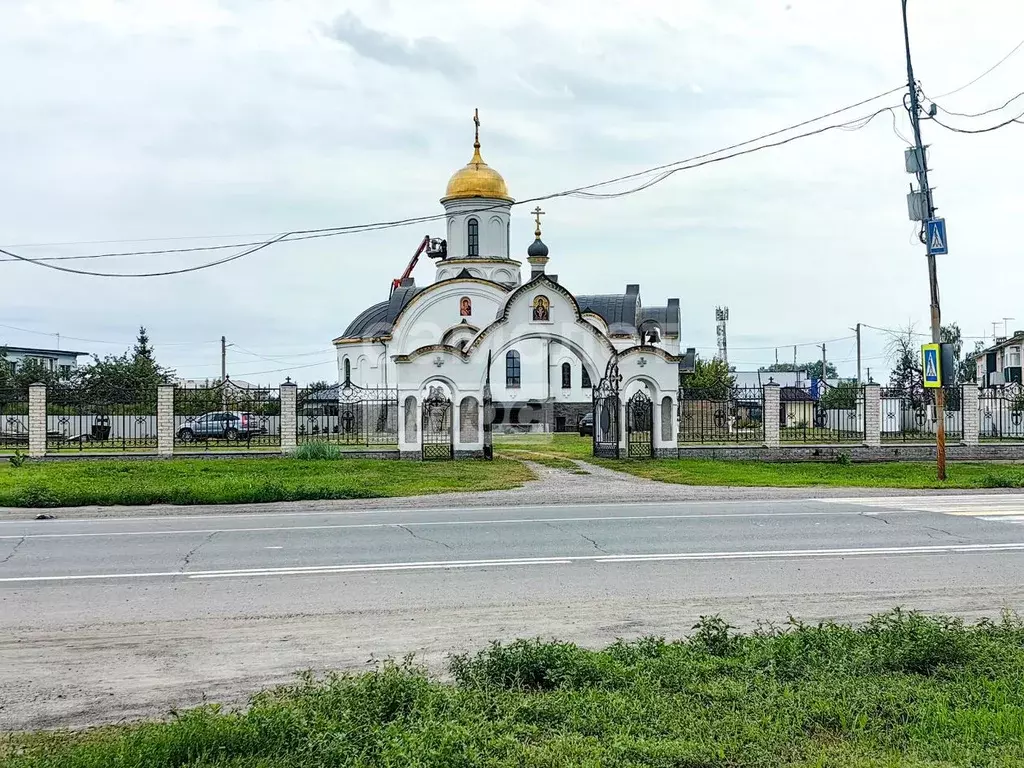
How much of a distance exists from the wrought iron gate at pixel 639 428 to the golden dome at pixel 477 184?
66.6 ft

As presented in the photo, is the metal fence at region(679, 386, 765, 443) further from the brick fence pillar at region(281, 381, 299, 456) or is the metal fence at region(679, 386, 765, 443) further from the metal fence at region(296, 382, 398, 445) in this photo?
the brick fence pillar at region(281, 381, 299, 456)

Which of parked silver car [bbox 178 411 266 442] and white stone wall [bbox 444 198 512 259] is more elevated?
white stone wall [bbox 444 198 512 259]

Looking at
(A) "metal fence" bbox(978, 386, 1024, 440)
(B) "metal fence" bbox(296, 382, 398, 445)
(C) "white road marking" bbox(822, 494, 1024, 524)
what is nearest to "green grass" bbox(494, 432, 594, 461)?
(B) "metal fence" bbox(296, 382, 398, 445)

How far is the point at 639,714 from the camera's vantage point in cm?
521

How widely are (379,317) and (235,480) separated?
1280 inches

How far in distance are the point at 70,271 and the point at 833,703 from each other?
2537 cm

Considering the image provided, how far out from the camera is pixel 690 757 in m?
4.67

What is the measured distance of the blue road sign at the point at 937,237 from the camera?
21141 millimetres

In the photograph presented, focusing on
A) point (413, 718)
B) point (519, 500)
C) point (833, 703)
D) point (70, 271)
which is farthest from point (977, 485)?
point (70, 271)

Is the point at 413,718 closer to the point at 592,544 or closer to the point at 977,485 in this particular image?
the point at 592,544

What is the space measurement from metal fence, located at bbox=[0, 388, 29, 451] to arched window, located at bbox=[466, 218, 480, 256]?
69.6 ft

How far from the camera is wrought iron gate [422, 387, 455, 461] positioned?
27.7 metres

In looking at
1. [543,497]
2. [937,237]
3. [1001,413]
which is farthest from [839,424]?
[543,497]

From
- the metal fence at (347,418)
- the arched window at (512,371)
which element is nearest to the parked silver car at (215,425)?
the metal fence at (347,418)
